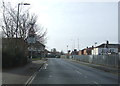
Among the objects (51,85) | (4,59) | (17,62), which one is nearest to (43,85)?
(51,85)

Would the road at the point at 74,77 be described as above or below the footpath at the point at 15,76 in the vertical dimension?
below

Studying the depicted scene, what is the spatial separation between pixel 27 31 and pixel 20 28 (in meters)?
2.89

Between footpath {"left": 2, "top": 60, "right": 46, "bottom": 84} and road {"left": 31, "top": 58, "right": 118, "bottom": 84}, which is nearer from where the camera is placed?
footpath {"left": 2, "top": 60, "right": 46, "bottom": 84}

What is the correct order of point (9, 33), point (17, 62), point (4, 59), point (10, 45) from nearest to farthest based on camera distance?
1. point (4, 59)
2. point (10, 45)
3. point (17, 62)
4. point (9, 33)

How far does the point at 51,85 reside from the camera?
44.5 feet

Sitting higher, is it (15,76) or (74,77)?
(15,76)

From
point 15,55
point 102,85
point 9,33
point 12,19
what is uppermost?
point 12,19

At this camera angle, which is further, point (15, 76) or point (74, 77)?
point (74, 77)

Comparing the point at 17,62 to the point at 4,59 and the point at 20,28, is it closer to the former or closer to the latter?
the point at 4,59

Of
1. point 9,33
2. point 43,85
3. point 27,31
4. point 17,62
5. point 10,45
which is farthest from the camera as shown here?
point 27,31

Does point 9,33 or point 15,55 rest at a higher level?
point 9,33

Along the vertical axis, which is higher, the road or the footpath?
the footpath

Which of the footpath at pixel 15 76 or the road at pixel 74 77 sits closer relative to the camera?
the footpath at pixel 15 76

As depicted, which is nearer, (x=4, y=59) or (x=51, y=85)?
(x=51, y=85)
